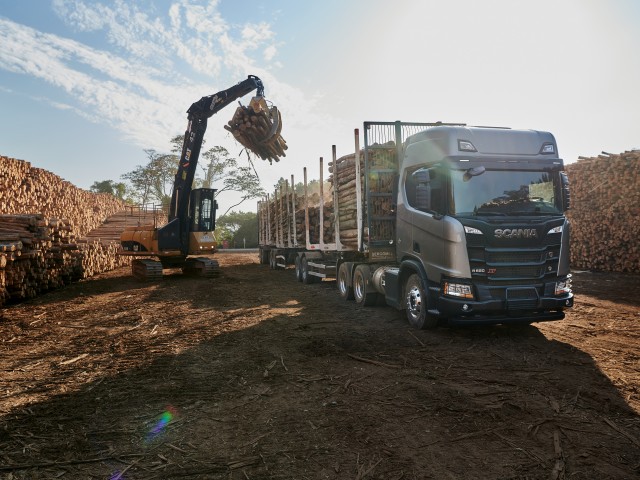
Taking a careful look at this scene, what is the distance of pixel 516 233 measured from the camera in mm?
6203

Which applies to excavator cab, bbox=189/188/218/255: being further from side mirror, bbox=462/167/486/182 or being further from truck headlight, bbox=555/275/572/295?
truck headlight, bbox=555/275/572/295

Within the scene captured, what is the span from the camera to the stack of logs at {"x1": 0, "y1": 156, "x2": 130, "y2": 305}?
10.4 metres

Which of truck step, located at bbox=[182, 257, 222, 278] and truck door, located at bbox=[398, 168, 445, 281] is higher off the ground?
truck door, located at bbox=[398, 168, 445, 281]

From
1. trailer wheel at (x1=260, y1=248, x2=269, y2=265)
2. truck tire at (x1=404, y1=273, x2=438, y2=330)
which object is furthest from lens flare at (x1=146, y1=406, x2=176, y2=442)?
trailer wheel at (x1=260, y1=248, x2=269, y2=265)

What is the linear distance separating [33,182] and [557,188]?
16772 millimetres

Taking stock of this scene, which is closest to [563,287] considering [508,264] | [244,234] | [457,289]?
[508,264]

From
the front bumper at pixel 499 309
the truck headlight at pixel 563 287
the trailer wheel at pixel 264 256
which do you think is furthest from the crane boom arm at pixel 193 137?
the truck headlight at pixel 563 287

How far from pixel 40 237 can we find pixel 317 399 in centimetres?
1099

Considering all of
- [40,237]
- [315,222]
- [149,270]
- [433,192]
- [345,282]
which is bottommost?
[345,282]

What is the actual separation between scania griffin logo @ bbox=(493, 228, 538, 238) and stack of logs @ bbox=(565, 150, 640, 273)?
33.1ft

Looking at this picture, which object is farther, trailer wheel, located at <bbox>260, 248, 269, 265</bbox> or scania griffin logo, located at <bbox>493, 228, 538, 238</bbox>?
trailer wheel, located at <bbox>260, 248, 269, 265</bbox>

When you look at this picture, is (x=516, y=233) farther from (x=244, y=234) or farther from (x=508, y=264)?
(x=244, y=234)

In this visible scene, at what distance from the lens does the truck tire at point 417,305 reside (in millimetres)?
6873

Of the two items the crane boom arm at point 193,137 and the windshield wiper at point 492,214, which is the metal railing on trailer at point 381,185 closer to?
the windshield wiper at point 492,214
